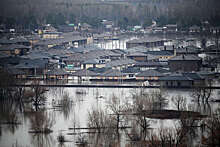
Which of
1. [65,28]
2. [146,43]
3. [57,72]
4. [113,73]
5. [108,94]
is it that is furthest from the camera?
[65,28]

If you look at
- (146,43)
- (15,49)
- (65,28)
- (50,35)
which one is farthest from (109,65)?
Answer: (65,28)

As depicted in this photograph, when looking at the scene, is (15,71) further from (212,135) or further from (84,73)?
(212,135)

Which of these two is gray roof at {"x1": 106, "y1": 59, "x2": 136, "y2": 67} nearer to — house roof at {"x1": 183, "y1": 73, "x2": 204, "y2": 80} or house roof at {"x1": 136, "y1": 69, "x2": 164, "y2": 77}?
house roof at {"x1": 136, "y1": 69, "x2": 164, "y2": 77}

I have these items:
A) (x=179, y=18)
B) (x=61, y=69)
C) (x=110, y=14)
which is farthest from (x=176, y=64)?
(x=110, y=14)

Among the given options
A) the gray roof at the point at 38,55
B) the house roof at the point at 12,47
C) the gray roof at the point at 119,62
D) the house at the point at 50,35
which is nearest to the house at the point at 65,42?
the house roof at the point at 12,47

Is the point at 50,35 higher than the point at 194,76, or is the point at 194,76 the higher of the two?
the point at 194,76

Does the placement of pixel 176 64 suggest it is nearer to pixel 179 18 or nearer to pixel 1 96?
pixel 1 96
